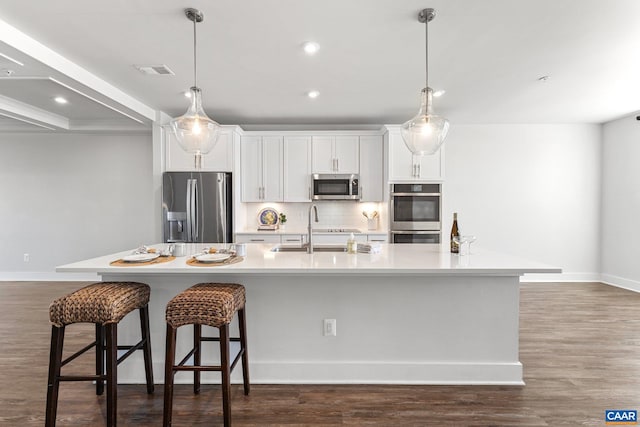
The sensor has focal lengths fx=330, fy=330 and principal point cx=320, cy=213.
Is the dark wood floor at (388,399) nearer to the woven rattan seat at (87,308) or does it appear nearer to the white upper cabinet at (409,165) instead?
the woven rattan seat at (87,308)

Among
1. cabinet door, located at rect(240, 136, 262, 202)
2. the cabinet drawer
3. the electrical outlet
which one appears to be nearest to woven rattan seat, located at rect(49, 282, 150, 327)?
the electrical outlet

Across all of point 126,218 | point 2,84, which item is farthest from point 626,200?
point 2,84

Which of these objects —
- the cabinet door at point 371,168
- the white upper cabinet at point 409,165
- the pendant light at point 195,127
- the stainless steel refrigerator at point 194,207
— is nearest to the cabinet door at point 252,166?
the stainless steel refrigerator at point 194,207

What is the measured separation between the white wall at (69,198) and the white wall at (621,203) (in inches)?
287

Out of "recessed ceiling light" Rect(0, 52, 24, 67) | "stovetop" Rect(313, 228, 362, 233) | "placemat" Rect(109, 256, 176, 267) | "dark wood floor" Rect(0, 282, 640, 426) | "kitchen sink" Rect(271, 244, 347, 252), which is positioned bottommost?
"dark wood floor" Rect(0, 282, 640, 426)

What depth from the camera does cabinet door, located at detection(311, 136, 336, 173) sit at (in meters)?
4.88

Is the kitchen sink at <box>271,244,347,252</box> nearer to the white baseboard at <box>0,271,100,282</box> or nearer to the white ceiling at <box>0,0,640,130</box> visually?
the white ceiling at <box>0,0,640,130</box>

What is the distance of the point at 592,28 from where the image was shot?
96.0 inches

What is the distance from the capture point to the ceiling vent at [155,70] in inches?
122

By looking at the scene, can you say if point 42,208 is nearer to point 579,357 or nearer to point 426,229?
point 426,229

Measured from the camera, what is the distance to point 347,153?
489 centimetres

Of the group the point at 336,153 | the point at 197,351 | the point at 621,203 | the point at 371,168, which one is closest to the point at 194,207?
the point at 336,153

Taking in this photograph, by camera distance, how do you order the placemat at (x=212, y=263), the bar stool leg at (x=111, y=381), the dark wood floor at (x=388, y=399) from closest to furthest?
the bar stool leg at (x=111, y=381)
the dark wood floor at (x=388, y=399)
the placemat at (x=212, y=263)

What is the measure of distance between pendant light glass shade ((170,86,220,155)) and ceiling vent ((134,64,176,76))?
2.86ft
